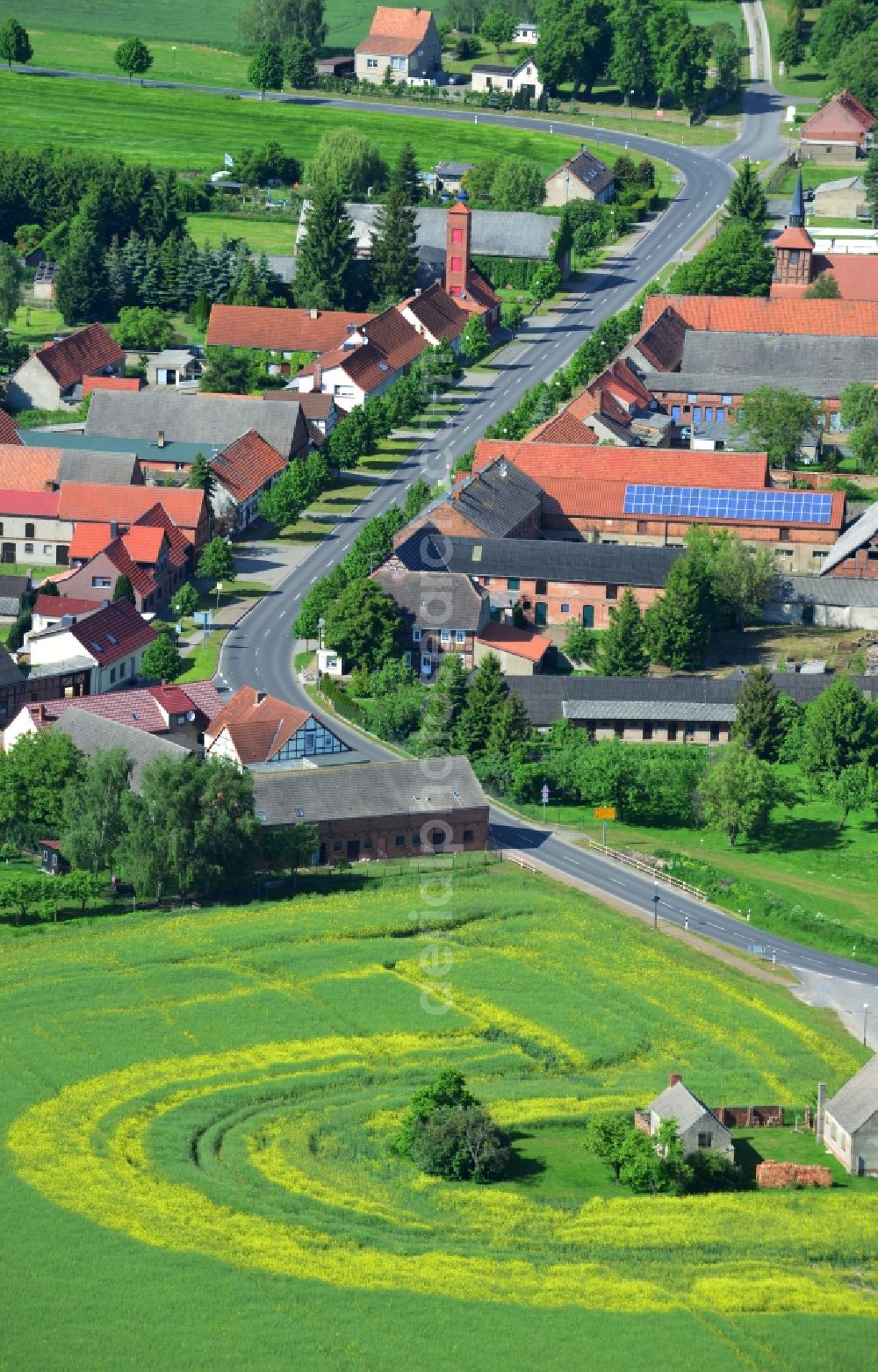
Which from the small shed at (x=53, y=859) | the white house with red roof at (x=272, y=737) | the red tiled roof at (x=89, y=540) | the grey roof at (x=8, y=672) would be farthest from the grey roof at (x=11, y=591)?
the small shed at (x=53, y=859)

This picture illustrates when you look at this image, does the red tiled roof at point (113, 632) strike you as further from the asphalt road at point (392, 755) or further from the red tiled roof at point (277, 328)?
the red tiled roof at point (277, 328)

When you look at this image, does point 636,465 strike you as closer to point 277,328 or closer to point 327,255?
point 277,328

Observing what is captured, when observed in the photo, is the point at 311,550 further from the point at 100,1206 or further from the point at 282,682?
the point at 100,1206

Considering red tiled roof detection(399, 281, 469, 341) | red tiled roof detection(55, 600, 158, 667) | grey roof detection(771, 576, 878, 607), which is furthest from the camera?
red tiled roof detection(399, 281, 469, 341)

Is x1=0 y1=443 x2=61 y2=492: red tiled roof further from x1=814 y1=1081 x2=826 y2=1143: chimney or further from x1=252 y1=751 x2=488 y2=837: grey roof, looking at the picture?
x1=814 y1=1081 x2=826 y2=1143: chimney

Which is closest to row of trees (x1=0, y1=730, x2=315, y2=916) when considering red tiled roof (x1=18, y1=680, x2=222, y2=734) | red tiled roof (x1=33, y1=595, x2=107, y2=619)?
red tiled roof (x1=18, y1=680, x2=222, y2=734)

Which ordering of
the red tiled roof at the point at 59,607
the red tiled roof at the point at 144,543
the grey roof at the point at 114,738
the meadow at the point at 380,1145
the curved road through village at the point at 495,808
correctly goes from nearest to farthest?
the meadow at the point at 380,1145
the curved road through village at the point at 495,808
the grey roof at the point at 114,738
the red tiled roof at the point at 59,607
the red tiled roof at the point at 144,543
